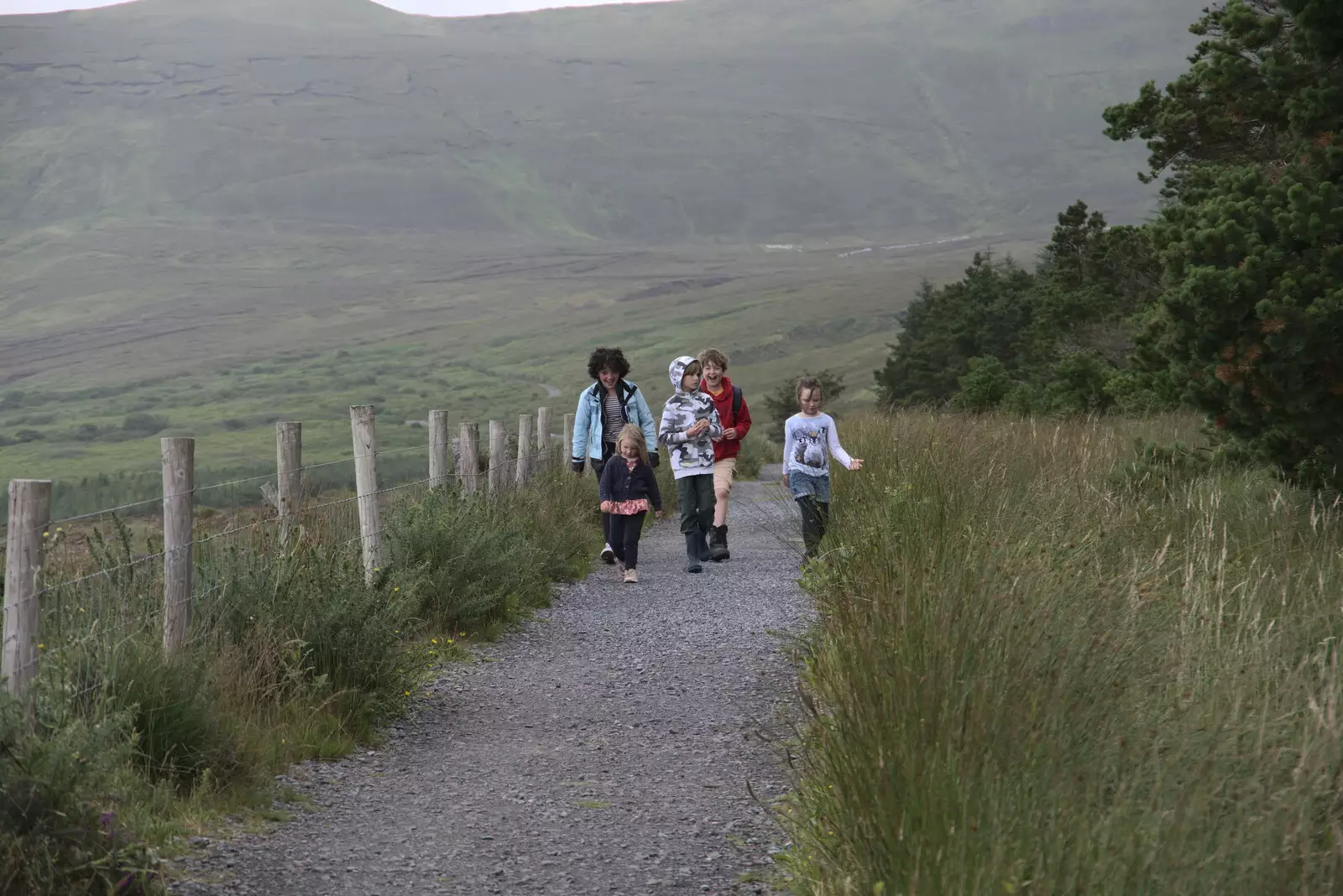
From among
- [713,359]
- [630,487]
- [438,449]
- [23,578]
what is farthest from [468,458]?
[23,578]

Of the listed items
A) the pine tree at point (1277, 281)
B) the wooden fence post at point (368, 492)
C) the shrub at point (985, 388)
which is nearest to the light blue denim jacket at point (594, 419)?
the wooden fence post at point (368, 492)

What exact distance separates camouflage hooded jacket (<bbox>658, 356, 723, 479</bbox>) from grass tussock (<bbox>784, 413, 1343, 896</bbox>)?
5297 millimetres

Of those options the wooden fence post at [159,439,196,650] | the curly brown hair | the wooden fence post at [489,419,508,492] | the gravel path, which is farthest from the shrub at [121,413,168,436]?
the wooden fence post at [159,439,196,650]

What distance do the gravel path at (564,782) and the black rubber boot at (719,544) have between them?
11.4 feet

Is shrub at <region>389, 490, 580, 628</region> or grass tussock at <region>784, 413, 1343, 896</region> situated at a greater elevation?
grass tussock at <region>784, 413, 1343, 896</region>

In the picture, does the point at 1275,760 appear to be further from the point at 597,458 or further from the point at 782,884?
the point at 597,458

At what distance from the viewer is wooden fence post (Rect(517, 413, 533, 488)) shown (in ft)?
50.8

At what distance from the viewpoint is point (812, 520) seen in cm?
1174

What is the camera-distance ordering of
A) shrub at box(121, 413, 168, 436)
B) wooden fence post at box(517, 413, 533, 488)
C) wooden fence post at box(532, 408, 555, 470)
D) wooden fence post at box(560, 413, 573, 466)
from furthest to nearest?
shrub at box(121, 413, 168, 436), wooden fence post at box(560, 413, 573, 466), wooden fence post at box(532, 408, 555, 470), wooden fence post at box(517, 413, 533, 488)

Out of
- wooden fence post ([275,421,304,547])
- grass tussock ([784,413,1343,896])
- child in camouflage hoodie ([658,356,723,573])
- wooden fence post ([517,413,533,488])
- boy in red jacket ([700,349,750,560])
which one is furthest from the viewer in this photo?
wooden fence post ([517,413,533,488])

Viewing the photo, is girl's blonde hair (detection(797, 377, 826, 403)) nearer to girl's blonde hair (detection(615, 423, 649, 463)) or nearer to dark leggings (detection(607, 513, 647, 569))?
girl's blonde hair (detection(615, 423, 649, 463))

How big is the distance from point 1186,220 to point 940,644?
6.48 meters

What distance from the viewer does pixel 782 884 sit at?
4598 millimetres

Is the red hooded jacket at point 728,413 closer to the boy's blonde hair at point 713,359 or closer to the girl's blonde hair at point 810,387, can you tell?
the boy's blonde hair at point 713,359
